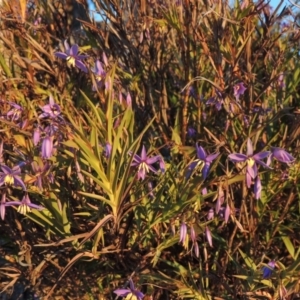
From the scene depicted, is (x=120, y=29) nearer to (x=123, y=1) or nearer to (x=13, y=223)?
(x=123, y=1)

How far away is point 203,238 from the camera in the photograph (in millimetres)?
1832

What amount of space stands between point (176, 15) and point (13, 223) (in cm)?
95

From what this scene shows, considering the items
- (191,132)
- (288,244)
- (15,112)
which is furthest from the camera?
→ (191,132)

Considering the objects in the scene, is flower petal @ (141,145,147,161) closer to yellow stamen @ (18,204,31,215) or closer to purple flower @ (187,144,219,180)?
purple flower @ (187,144,219,180)

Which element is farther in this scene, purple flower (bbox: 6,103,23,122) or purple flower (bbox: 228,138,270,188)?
purple flower (bbox: 6,103,23,122)

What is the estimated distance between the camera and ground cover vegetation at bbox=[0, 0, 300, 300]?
4.98 feet

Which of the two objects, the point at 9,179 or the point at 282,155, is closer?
the point at 282,155

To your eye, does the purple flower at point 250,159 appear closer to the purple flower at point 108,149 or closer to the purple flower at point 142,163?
the purple flower at point 142,163

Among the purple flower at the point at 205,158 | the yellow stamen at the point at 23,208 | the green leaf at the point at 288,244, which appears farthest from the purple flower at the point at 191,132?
the yellow stamen at the point at 23,208

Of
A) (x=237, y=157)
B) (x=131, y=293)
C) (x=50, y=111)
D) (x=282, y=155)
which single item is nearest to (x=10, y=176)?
(x=50, y=111)

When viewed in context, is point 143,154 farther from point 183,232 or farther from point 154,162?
point 183,232

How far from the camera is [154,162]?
1.52 meters

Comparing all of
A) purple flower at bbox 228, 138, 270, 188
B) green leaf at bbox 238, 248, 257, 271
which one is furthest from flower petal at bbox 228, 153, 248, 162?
green leaf at bbox 238, 248, 257, 271

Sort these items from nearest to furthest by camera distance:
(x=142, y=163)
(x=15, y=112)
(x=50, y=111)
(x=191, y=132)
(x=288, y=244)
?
1. (x=142, y=163)
2. (x=50, y=111)
3. (x=15, y=112)
4. (x=288, y=244)
5. (x=191, y=132)
